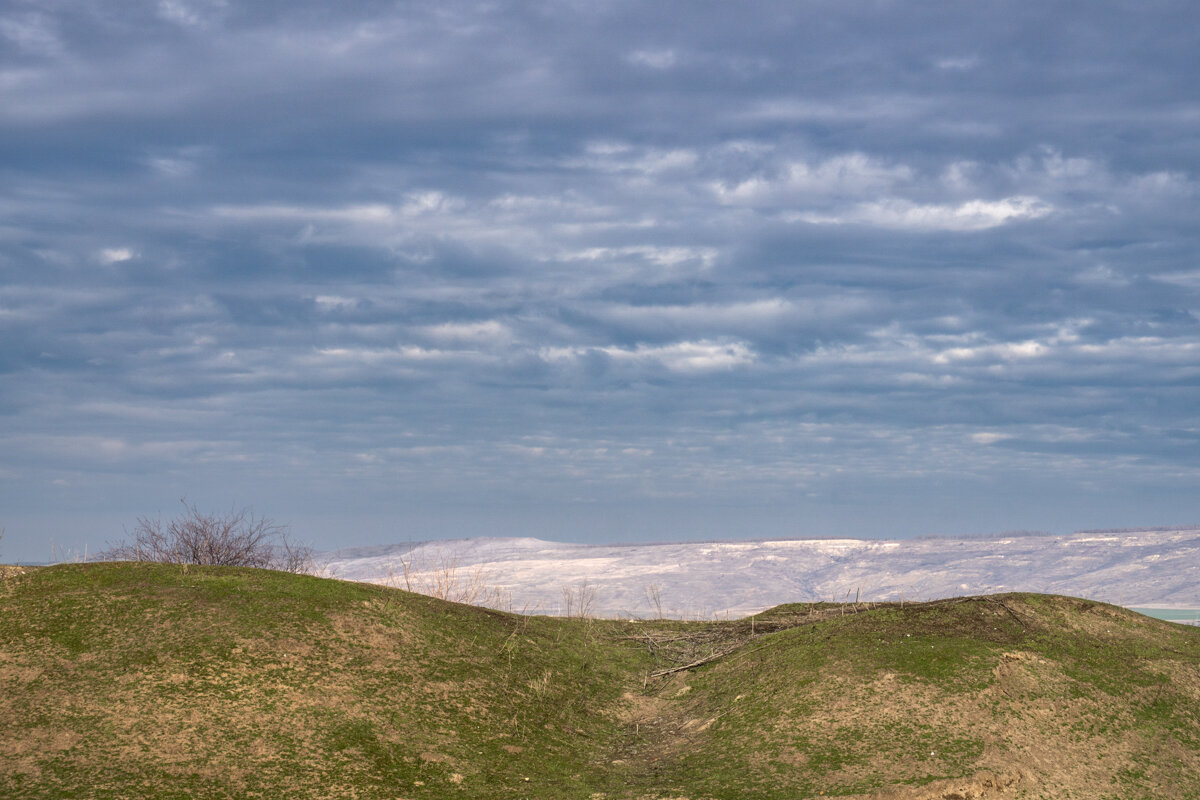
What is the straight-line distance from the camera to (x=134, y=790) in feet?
44.7

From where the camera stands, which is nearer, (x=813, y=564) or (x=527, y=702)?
(x=527, y=702)

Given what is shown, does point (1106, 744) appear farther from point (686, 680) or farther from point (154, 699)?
point (154, 699)

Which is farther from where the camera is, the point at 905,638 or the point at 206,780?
the point at 905,638

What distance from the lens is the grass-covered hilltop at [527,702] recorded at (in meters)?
15.0

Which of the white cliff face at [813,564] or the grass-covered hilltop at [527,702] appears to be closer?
the grass-covered hilltop at [527,702]

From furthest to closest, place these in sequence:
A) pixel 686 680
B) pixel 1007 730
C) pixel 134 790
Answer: pixel 686 680, pixel 1007 730, pixel 134 790

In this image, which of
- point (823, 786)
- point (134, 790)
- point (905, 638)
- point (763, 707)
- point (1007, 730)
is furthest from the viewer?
point (905, 638)

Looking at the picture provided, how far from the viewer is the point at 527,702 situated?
19188 mm

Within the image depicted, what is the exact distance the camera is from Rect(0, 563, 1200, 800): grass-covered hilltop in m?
15.0

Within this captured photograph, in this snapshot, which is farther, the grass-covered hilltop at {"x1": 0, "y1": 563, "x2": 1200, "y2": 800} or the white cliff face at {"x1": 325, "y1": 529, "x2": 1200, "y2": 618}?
the white cliff face at {"x1": 325, "y1": 529, "x2": 1200, "y2": 618}

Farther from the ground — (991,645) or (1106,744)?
(991,645)

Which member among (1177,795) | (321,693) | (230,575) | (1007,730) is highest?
(230,575)

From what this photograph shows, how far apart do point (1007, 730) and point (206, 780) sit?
1363 cm

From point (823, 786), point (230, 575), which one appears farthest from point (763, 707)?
point (230, 575)
